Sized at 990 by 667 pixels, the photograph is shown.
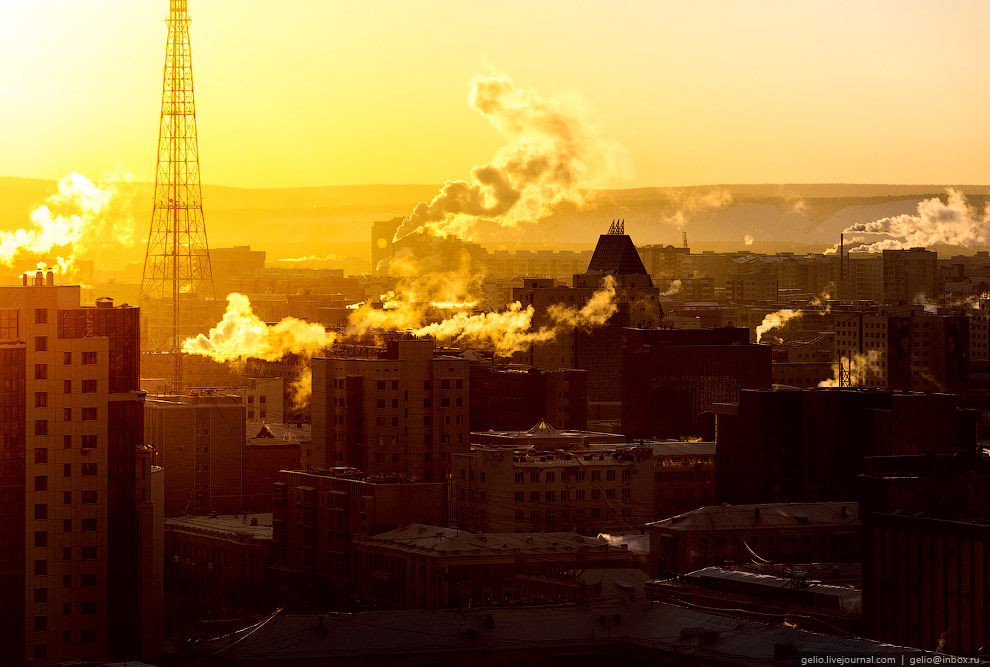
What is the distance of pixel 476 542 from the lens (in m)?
108

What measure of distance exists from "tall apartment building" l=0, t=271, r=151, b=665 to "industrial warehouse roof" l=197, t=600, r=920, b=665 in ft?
Answer: 19.4

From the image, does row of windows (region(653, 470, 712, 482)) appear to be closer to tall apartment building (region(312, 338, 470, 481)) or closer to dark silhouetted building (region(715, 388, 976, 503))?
dark silhouetted building (region(715, 388, 976, 503))

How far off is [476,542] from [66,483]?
2395cm

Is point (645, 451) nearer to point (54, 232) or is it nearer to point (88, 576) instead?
point (54, 232)

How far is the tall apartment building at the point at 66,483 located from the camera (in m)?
88.5

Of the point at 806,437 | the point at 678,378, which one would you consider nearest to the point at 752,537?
the point at 806,437

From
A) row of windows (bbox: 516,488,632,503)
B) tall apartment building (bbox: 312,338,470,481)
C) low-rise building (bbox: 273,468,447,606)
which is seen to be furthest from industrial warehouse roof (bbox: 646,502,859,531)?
tall apartment building (bbox: 312,338,470,481)

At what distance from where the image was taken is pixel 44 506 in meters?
89.5

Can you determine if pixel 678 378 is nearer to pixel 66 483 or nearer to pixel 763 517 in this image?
pixel 763 517

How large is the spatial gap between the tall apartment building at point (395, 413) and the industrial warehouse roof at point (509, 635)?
46573 mm

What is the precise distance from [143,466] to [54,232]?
165 feet

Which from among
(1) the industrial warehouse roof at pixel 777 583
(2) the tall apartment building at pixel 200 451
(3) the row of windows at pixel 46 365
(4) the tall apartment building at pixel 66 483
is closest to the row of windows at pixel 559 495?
(2) the tall apartment building at pixel 200 451

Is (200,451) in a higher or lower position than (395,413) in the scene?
lower

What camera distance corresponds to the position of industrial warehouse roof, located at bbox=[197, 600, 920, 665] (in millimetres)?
78500
